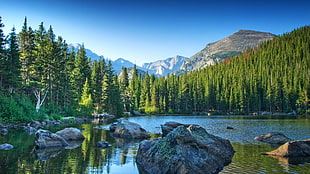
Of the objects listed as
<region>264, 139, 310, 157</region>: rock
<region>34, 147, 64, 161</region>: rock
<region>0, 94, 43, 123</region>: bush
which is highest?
<region>0, 94, 43, 123</region>: bush

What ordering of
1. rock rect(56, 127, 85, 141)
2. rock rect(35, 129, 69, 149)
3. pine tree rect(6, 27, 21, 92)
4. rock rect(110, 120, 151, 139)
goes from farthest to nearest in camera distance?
1. pine tree rect(6, 27, 21, 92)
2. rock rect(110, 120, 151, 139)
3. rock rect(56, 127, 85, 141)
4. rock rect(35, 129, 69, 149)

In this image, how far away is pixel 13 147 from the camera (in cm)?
1669

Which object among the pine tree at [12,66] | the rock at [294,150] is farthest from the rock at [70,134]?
the pine tree at [12,66]

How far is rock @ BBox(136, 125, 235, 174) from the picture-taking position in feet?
35.3

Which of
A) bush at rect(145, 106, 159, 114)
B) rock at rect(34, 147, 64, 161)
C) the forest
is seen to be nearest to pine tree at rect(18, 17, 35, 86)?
the forest

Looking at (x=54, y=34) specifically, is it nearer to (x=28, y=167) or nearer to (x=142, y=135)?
(x=142, y=135)

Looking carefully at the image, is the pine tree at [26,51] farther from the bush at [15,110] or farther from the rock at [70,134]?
the rock at [70,134]

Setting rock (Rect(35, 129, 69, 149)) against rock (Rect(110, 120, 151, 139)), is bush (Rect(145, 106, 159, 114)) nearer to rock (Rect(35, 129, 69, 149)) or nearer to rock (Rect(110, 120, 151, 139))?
rock (Rect(110, 120, 151, 139))

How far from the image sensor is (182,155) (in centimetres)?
1103

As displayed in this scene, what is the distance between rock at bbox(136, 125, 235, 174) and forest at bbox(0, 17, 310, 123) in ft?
87.7

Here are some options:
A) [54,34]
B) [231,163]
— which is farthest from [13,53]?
[231,163]

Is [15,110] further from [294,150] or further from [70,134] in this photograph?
[294,150]

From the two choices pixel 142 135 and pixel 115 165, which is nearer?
pixel 115 165

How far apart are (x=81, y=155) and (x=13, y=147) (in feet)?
18.4
